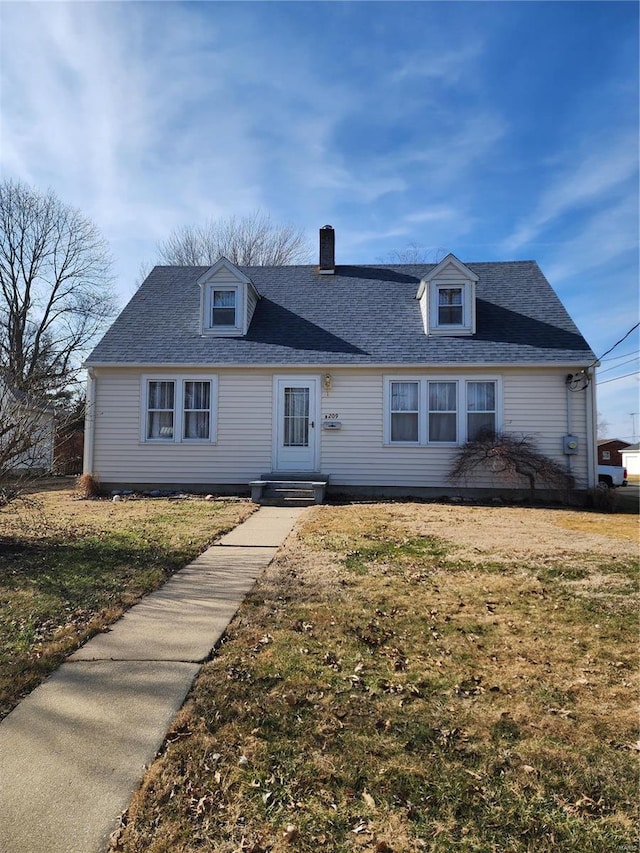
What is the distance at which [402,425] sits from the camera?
1238cm

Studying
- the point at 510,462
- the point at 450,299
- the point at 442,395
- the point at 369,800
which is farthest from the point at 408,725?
the point at 450,299

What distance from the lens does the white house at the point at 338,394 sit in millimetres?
12023

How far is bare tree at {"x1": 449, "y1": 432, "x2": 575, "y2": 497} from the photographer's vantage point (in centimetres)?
1144

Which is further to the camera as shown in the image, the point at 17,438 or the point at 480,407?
the point at 480,407

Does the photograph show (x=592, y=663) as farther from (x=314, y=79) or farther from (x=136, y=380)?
(x=136, y=380)

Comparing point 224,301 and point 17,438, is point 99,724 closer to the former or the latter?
point 17,438

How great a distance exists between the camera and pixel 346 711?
2.59 meters

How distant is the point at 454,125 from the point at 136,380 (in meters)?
9.96

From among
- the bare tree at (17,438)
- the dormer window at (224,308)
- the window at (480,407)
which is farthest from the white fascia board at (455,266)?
the bare tree at (17,438)

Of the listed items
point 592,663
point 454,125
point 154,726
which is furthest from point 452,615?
point 454,125

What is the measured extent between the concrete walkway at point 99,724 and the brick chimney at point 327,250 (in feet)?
42.3

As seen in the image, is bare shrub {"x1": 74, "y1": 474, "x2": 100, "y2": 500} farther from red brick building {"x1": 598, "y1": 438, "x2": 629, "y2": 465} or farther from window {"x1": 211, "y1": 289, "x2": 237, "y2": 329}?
red brick building {"x1": 598, "y1": 438, "x2": 629, "y2": 465}

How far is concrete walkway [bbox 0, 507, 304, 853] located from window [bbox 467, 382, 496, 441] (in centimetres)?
930

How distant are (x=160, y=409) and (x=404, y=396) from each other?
21.5ft
